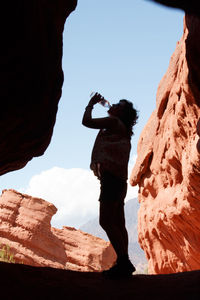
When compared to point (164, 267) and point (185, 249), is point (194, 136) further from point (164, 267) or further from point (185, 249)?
point (164, 267)

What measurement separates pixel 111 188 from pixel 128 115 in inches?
40.4

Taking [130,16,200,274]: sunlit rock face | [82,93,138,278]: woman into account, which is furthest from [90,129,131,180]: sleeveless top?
[130,16,200,274]: sunlit rock face

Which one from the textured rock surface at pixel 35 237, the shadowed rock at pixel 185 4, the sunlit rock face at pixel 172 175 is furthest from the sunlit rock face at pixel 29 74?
the textured rock surface at pixel 35 237

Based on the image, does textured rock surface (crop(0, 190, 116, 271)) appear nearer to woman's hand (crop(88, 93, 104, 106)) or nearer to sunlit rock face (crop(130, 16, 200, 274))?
sunlit rock face (crop(130, 16, 200, 274))

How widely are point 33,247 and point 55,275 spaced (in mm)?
16083

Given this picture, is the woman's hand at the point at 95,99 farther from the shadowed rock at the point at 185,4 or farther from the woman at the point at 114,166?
the shadowed rock at the point at 185,4

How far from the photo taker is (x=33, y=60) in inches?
188

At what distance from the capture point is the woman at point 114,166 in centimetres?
397

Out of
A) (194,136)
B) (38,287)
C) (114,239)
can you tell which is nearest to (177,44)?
(194,136)

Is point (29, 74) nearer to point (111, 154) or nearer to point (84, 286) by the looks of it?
point (111, 154)

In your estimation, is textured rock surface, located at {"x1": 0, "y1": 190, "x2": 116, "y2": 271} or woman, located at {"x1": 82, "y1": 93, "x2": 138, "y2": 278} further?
textured rock surface, located at {"x1": 0, "y1": 190, "x2": 116, "y2": 271}

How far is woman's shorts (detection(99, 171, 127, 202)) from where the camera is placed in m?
4.13

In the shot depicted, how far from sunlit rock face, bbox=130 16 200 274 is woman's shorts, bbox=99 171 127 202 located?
124 inches

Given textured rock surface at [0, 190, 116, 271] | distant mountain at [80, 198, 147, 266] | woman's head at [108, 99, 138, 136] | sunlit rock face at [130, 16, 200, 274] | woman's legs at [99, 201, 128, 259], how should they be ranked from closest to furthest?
woman's legs at [99, 201, 128, 259] < woman's head at [108, 99, 138, 136] < sunlit rock face at [130, 16, 200, 274] < textured rock surface at [0, 190, 116, 271] < distant mountain at [80, 198, 147, 266]
